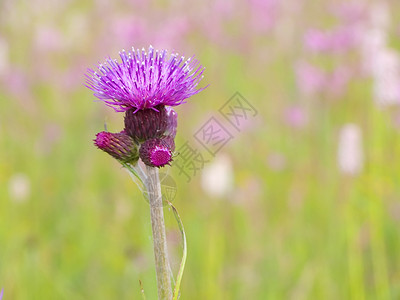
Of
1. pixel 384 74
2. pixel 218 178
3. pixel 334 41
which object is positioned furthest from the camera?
pixel 334 41

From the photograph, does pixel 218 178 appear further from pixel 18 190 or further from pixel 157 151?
pixel 157 151

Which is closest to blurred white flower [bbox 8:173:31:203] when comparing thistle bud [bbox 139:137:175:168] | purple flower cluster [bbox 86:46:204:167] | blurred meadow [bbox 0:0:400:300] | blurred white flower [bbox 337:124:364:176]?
blurred meadow [bbox 0:0:400:300]

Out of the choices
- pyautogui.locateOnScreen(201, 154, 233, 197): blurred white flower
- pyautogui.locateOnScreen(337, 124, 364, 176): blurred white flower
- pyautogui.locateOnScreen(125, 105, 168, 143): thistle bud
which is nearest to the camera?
pyautogui.locateOnScreen(125, 105, 168, 143): thistle bud

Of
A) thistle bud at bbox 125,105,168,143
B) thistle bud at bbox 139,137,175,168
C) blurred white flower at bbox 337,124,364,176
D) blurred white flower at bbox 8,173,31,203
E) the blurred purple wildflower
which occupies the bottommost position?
thistle bud at bbox 139,137,175,168

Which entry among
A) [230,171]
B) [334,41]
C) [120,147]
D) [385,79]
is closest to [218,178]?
[230,171]

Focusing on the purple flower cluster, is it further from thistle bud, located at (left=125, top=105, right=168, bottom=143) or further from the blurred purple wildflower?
the blurred purple wildflower

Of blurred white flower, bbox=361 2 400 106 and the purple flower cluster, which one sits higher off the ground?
blurred white flower, bbox=361 2 400 106

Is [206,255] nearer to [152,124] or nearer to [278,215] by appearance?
[278,215]

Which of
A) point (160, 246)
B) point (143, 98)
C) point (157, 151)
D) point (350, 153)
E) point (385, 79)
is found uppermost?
point (385, 79)
